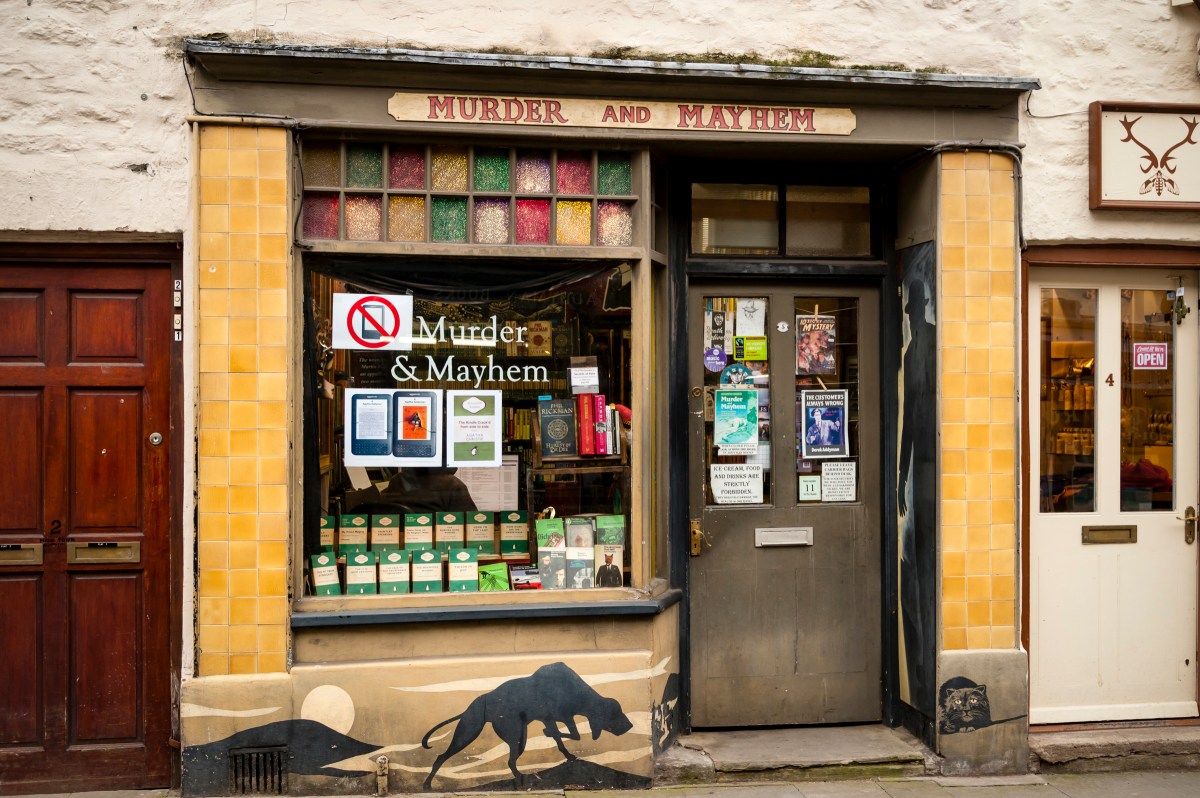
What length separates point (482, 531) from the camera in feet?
18.0

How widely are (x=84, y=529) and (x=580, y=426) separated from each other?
2706mm

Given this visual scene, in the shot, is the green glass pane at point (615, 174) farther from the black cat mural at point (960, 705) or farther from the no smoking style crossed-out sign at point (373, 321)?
the black cat mural at point (960, 705)

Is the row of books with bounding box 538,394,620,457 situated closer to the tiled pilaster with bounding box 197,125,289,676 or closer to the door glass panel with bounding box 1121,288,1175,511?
the tiled pilaster with bounding box 197,125,289,676

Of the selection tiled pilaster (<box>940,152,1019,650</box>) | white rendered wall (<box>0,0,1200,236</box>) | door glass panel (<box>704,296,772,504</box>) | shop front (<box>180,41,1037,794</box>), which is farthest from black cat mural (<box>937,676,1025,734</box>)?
white rendered wall (<box>0,0,1200,236</box>)

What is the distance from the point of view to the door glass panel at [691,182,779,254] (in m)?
5.89

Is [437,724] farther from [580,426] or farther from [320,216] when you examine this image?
[320,216]

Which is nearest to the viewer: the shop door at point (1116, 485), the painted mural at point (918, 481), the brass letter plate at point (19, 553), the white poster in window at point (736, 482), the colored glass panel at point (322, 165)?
the brass letter plate at point (19, 553)

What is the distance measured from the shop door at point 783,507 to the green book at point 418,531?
1.57 meters

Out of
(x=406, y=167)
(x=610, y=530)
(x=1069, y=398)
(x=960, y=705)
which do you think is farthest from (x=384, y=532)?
(x=1069, y=398)

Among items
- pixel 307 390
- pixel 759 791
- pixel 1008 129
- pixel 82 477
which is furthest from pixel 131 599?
pixel 1008 129

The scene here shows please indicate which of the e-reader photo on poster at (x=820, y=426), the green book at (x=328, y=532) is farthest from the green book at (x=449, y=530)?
the e-reader photo on poster at (x=820, y=426)

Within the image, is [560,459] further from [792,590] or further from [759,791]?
[759,791]

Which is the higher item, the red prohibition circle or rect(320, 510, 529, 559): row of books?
the red prohibition circle

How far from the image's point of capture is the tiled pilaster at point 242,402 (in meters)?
4.95
